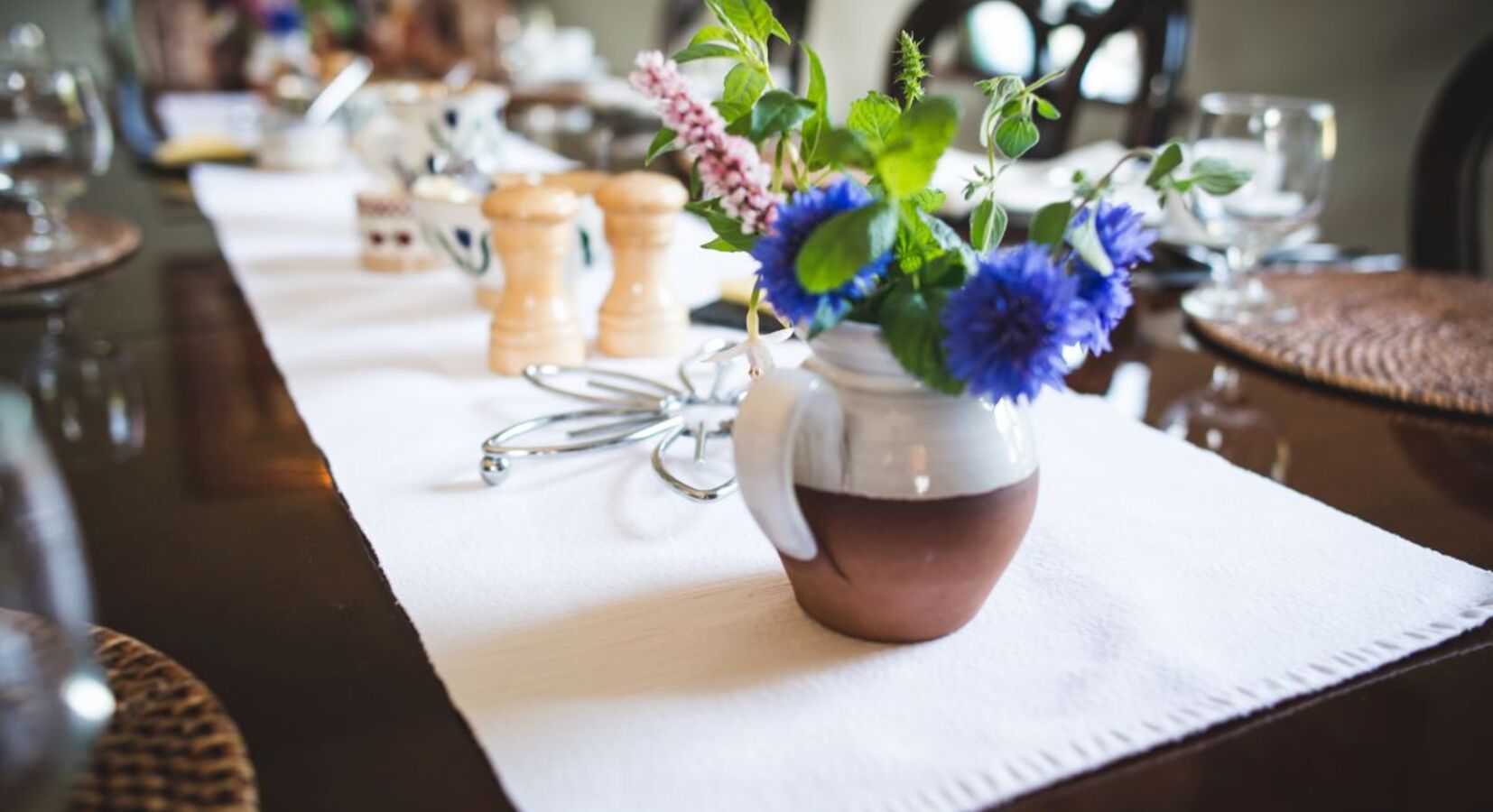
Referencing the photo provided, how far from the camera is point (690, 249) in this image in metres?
1.01

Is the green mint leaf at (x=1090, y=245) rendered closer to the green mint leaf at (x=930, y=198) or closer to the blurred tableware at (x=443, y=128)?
the green mint leaf at (x=930, y=198)

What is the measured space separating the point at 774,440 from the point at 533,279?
380mm

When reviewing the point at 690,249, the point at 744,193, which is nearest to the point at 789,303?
the point at 744,193

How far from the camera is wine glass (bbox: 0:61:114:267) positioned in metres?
0.96

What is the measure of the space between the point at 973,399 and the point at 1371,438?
37 centimetres

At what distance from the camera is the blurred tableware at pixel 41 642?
30 centimetres

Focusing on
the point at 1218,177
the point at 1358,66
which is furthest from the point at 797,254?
the point at 1358,66

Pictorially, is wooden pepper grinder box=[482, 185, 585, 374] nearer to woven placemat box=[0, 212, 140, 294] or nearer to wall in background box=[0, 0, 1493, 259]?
woven placemat box=[0, 212, 140, 294]

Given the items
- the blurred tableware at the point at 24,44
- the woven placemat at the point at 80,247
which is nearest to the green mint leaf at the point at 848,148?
the woven placemat at the point at 80,247

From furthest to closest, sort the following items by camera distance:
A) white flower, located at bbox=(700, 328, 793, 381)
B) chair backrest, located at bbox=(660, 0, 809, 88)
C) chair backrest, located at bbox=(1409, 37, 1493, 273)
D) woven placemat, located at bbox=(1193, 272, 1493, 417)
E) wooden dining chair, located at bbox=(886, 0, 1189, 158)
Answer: chair backrest, located at bbox=(660, 0, 809, 88) → wooden dining chair, located at bbox=(886, 0, 1189, 158) → chair backrest, located at bbox=(1409, 37, 1493, 273) → woven placemat, located at bbox=(1193, 272, 1493, 417) → white flower, located at bbox=(700, 328, 793, 381)

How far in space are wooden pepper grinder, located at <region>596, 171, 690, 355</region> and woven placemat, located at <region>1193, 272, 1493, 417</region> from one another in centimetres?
39

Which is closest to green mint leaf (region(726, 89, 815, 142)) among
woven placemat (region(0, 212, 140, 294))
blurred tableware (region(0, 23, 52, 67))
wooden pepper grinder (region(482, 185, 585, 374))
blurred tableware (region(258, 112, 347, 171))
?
wooden pepper grinder (region(482, 185, 585, 374))

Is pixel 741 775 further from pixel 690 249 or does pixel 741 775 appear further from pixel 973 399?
pixel 690 249

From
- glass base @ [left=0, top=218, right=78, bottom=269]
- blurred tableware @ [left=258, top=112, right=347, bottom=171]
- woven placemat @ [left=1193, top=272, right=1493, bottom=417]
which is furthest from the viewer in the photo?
blurred tableware @ [left=258, top=112, right=347, bottom=171]
